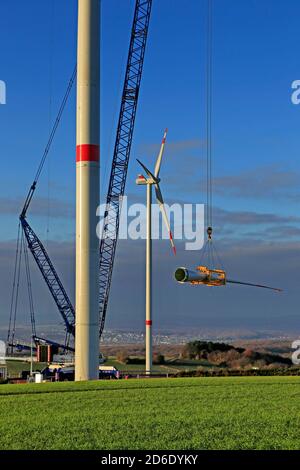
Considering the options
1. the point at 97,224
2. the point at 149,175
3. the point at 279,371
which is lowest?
the point at 279,371

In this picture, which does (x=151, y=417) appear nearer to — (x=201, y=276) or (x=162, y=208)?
(x=201, y=276)

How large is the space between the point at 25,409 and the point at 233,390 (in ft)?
40.7

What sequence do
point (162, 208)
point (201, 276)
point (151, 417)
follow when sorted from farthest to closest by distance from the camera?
point (162, 208), point (201, 276), point (151, 417)

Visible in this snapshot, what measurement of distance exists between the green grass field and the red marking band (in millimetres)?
16589

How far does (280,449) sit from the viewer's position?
19.5 m

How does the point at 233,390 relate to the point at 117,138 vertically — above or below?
below

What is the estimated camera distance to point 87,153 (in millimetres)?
49688

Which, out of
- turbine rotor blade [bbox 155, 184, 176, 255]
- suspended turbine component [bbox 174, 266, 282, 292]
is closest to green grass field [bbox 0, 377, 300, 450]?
suspended turbine component [bbox 174, 266, 282, 292]

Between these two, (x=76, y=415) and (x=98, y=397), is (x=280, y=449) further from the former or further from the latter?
(x=98, y=397)

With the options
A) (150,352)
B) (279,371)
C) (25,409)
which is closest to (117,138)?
(150,352)

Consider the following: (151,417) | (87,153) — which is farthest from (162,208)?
(151,417)

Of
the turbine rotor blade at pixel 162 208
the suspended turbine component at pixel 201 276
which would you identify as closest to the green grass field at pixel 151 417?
the suspended turbine component at pixel 201 276

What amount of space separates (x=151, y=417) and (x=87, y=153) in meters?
27.1

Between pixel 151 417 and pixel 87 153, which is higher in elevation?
pixel 87 153
